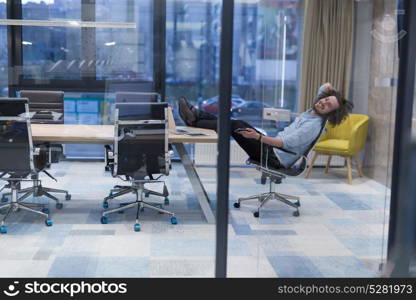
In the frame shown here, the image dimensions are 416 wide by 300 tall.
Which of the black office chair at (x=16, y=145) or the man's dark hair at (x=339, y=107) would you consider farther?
the black office chair at (x=16, y=145)

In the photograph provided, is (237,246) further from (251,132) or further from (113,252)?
(113,252)

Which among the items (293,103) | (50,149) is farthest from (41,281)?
(50,149)

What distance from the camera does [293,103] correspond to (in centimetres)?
346

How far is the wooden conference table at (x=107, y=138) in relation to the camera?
483 cm

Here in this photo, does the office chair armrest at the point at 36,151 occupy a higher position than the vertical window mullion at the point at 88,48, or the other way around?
the vertical window mullion at the point at 88,48

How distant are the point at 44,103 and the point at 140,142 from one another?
1.69m

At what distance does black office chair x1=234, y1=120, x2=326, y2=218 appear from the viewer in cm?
357

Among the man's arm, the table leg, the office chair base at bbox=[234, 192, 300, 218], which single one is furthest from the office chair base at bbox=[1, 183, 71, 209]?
the man's arm

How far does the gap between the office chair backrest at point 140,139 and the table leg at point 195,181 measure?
1.41 feet

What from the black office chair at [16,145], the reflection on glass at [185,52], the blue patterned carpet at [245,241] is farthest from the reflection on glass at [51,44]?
the blue patterned carpet at [245,241]

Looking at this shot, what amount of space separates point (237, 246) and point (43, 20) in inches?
195

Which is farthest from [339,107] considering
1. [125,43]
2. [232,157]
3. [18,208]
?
[125,43]

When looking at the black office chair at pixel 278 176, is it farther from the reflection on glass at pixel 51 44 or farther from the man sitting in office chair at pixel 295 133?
the reflection on glass at pixel 51 44

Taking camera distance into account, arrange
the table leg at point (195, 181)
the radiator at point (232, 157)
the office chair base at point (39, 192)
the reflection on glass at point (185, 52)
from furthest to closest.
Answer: the reflection on glass at point (185, 52) < the office chair base at point (39, 192) < the table leg at point (195, 181) < the radiator at point (232, 157)
